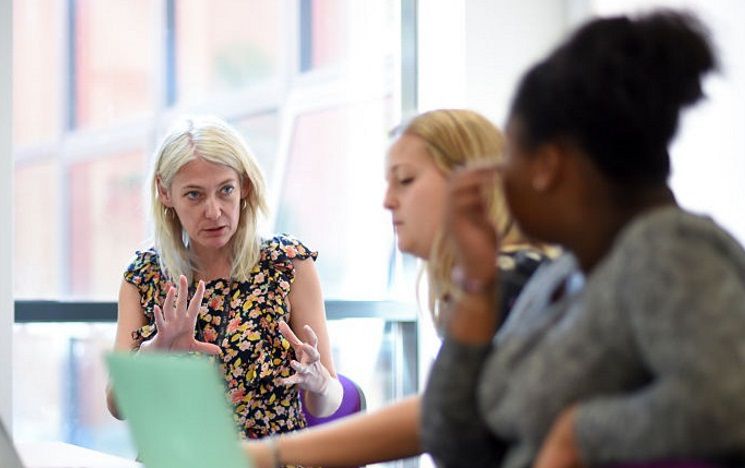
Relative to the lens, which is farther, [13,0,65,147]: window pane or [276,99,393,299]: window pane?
[276,99,393,299]: window pane

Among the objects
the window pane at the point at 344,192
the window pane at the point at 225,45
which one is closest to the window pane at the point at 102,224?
the window pane at the point at 225,45

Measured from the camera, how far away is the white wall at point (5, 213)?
2879mm

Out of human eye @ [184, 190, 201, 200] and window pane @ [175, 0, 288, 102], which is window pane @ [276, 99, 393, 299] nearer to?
window pane @ [175, 0, 288, 102]

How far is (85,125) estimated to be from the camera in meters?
3.61

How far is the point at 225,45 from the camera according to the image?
4.00 metres

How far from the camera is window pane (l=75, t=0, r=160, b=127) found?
3523 mm

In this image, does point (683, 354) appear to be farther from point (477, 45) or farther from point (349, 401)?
point (477, 45)

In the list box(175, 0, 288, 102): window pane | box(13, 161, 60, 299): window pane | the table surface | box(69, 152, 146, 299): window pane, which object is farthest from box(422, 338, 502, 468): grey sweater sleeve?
box(175, 0, 288, 102): window pane

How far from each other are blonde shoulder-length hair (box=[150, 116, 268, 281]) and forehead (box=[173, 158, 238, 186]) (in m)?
0.01

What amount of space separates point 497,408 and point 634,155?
0.25 meters

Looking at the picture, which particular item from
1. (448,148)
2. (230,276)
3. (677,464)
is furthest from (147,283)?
(677,464)

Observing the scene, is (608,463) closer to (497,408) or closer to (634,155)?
(497,408)

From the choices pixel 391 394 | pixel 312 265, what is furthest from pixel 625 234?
pixel 391 394

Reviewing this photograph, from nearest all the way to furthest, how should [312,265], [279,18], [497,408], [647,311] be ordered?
[647,311]
[497,408]
[312,265]
[279,18]
